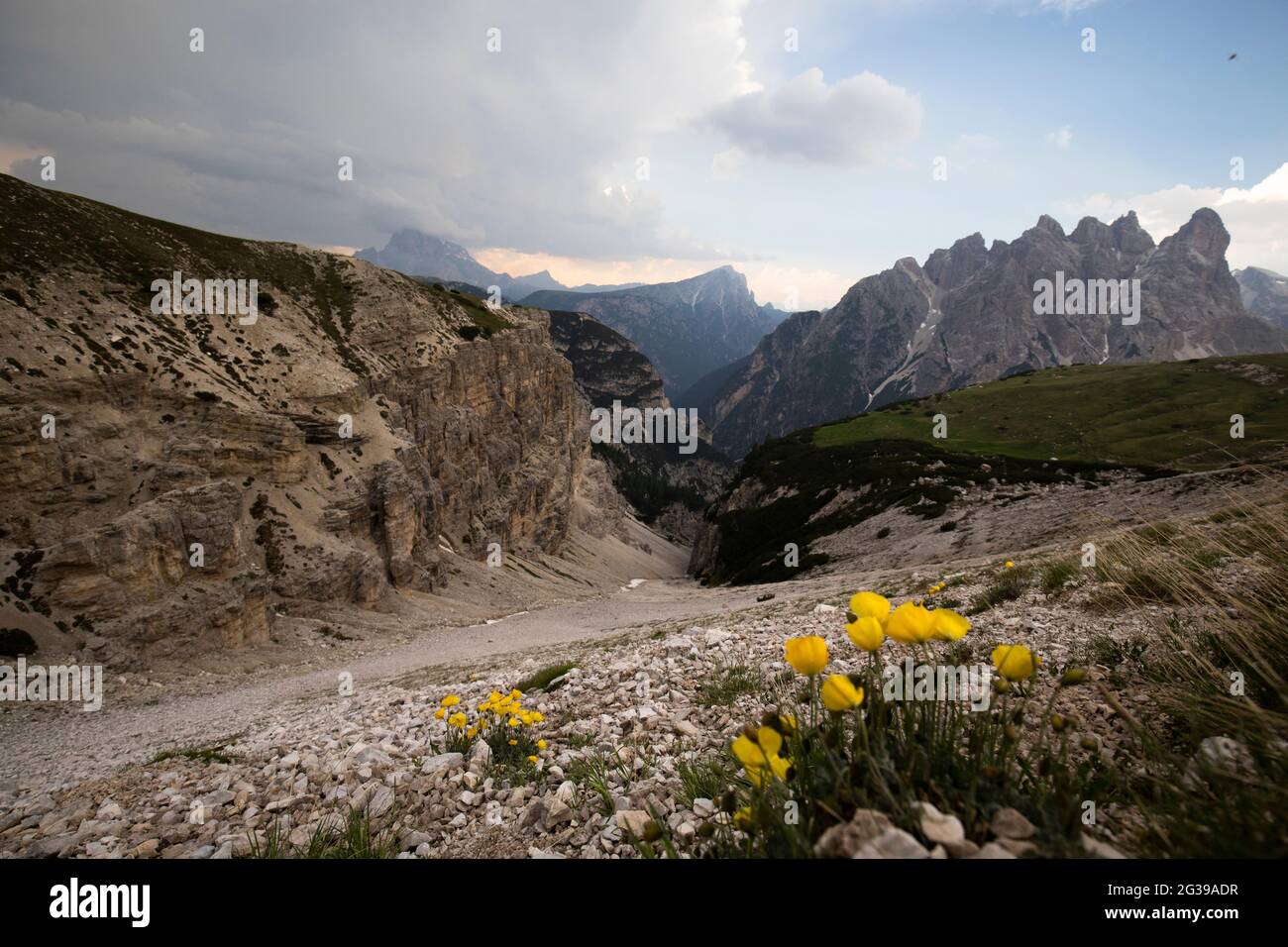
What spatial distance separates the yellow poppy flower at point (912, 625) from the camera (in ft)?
7.12

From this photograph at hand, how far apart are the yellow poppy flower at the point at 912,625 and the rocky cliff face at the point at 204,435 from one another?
34976mm

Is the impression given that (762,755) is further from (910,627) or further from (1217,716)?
(1217,716)

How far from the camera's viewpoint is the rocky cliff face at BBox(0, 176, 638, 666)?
86.3ft

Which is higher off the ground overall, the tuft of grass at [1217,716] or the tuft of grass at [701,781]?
the tuft of grass at [1217,716]

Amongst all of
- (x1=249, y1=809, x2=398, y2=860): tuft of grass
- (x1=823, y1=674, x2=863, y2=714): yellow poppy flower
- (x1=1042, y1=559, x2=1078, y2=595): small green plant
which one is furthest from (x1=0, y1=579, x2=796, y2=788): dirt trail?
(x1=1042, y1=559, x2=1078, y2=595): small green plant

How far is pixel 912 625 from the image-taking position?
223cm

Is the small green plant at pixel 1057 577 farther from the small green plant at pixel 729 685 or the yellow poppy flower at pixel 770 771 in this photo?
the yellow poppy flower at pixel 770 771

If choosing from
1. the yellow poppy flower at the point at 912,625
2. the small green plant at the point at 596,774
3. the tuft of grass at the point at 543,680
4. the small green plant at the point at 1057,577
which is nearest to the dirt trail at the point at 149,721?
the tuft of grass at the point at 543,680

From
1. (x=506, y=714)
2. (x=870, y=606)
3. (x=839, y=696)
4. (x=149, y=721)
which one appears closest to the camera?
(x=839, y=696)

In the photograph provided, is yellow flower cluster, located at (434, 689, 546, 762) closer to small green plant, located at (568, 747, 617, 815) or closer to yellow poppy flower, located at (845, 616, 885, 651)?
small green plant, located at (568, 747, 617, 815)

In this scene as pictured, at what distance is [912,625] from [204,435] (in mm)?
44162

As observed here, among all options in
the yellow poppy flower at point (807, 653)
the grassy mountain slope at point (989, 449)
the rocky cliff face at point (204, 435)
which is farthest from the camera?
the grassy mountain slope at point (989, 449)

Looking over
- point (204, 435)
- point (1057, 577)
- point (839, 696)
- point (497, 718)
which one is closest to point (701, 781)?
point (839, 696)
